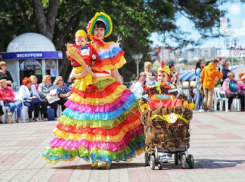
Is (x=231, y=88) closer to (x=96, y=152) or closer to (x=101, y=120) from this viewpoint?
(x=101, y=120)

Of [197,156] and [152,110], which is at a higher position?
[152,110]

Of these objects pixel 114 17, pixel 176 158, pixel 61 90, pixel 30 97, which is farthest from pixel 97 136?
pixel 114 17

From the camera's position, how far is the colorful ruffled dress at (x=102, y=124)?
30.0 ft

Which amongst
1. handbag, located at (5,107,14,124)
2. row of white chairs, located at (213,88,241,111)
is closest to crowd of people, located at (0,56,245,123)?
handbag, located at (5,107,14,124)

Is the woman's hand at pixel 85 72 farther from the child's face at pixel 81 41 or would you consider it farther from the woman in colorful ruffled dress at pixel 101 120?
the child's face at pixel 81 41

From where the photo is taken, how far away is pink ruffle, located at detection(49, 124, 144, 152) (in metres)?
9.09

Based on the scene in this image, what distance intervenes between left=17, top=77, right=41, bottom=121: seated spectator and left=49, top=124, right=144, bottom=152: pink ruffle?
11.1 metres

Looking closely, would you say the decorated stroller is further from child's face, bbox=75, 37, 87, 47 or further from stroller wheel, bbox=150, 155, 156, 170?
child's face, bbox=75, 37, 87, 47

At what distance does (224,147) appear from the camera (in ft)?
37.6

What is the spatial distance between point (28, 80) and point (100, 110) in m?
11.6

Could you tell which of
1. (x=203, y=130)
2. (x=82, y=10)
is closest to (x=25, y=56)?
(x=82, y=10)

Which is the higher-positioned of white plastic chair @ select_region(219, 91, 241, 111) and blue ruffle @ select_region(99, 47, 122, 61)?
blue ruffle @ select_region(99, 47, 122, 61)

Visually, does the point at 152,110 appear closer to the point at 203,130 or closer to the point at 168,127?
the point at 168,127

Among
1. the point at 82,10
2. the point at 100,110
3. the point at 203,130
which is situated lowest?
the point at 203,130
